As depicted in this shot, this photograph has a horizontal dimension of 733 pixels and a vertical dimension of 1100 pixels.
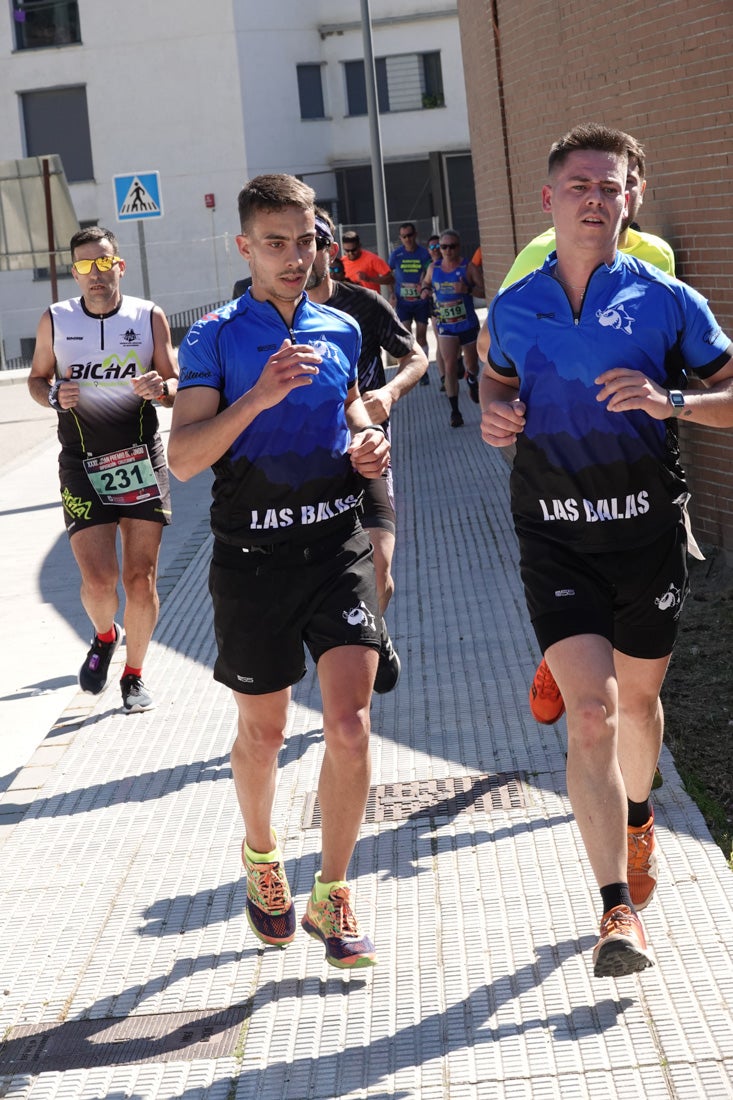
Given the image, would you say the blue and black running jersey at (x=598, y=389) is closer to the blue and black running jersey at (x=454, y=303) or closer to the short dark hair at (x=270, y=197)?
the short dark hair at (x=270, y=197)

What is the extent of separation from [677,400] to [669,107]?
5.43 metres

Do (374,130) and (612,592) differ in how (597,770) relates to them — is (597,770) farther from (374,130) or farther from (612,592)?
(374,130)

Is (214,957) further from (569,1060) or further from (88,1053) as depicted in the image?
(569,1060)

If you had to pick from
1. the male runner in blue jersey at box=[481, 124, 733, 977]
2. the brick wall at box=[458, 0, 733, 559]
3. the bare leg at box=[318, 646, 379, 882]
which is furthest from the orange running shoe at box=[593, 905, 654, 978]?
the brick wall at box=[458, 0, 733, 559]

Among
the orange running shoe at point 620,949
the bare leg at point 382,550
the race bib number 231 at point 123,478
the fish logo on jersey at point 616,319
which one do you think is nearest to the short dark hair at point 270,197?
the fish logo on jersey at point 616,319

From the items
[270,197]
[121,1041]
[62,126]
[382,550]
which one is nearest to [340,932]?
[121,1041]

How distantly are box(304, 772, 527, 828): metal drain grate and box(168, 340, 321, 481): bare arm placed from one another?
181cm

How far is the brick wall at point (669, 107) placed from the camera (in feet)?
27.2

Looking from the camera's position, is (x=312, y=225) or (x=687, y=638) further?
(x=687, y=638)

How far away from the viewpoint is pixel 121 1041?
4055mm

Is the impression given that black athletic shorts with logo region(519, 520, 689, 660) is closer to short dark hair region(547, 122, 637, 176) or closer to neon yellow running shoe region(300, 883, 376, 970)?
neon yellow running shoe region(300, 883, 376, 970)

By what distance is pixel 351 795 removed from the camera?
4.18m

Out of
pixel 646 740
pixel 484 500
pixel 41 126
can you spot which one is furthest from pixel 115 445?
pixel 41 126

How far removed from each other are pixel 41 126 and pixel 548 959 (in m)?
41.9
